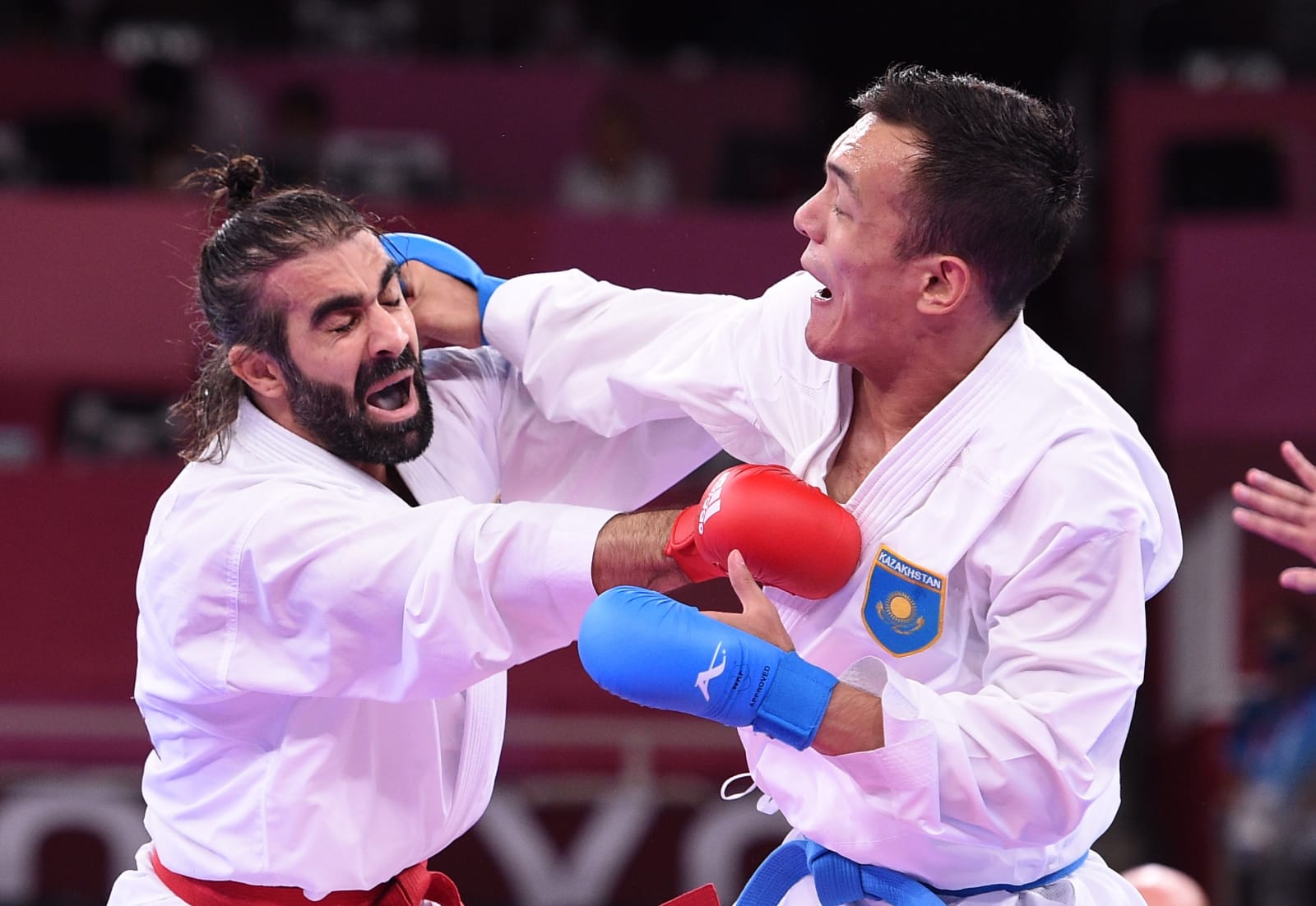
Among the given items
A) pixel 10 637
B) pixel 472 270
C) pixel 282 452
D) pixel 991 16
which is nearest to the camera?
pixel 282 452

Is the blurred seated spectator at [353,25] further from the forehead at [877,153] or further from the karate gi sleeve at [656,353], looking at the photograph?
the forehead at [877,153]

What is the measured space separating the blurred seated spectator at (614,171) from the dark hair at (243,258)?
4.19m

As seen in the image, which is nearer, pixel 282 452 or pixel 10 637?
pixel 282 452

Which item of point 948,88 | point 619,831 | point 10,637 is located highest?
point 948,88

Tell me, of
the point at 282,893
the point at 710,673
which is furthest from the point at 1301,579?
the point at 282,893

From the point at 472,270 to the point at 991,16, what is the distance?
24.1ft

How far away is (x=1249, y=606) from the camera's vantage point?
596 cm

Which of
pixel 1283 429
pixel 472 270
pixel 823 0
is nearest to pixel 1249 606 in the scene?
pixel 1283 429

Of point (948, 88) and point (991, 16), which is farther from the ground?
point (948, 88)

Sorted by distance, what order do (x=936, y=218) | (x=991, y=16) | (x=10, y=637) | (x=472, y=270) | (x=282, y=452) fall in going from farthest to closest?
(x=991, y=16)
(x=10, y=637)
(x=472, y=270)
(x=282, y=452)
(x=936, y=218)

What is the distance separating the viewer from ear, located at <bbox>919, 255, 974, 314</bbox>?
2.33 m

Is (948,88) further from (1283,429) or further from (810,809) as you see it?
(1283,429)

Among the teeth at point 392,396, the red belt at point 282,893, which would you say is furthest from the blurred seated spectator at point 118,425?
the teeth at point 392,396

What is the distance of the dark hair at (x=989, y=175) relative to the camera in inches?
90.1
